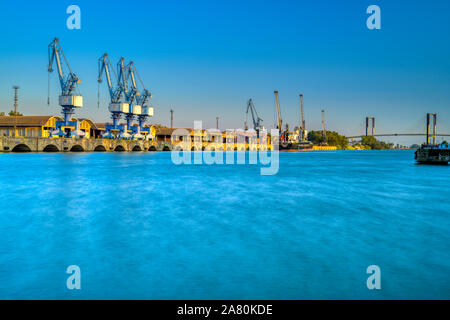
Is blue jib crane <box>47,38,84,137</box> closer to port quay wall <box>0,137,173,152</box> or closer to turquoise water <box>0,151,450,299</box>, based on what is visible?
port quay wall <box>0,137,173,152</box>

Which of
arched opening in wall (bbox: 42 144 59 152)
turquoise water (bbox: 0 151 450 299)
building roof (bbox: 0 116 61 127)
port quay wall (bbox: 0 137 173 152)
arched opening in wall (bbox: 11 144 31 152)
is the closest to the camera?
turquoise water (bbox: 0 151 450 299)

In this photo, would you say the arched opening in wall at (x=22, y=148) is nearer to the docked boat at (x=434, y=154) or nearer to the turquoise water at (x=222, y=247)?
the turquoise water at (x=222, y=247)

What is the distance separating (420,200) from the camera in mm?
22875

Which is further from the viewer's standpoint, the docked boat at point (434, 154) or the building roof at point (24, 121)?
the building roof at point (24, 121)

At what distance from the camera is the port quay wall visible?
228ft

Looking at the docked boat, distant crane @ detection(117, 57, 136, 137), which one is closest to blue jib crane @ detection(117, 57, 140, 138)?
distant crane @ detection(117, 57, 136, 137)

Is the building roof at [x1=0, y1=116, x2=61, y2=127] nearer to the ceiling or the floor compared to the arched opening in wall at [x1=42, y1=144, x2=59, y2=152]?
nearer to the ceiling

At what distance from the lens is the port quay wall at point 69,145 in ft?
228

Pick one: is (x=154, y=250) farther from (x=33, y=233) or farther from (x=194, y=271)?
(x=33, y=233)

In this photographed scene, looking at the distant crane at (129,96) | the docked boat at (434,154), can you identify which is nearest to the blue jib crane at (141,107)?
the distant crane at (129,96)

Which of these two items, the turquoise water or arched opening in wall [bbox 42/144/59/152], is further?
arched opening in wall [bbox 42/144/59/152]

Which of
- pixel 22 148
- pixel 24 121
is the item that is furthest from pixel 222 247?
pixel 24 121

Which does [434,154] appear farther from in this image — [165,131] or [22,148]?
[165,131]
